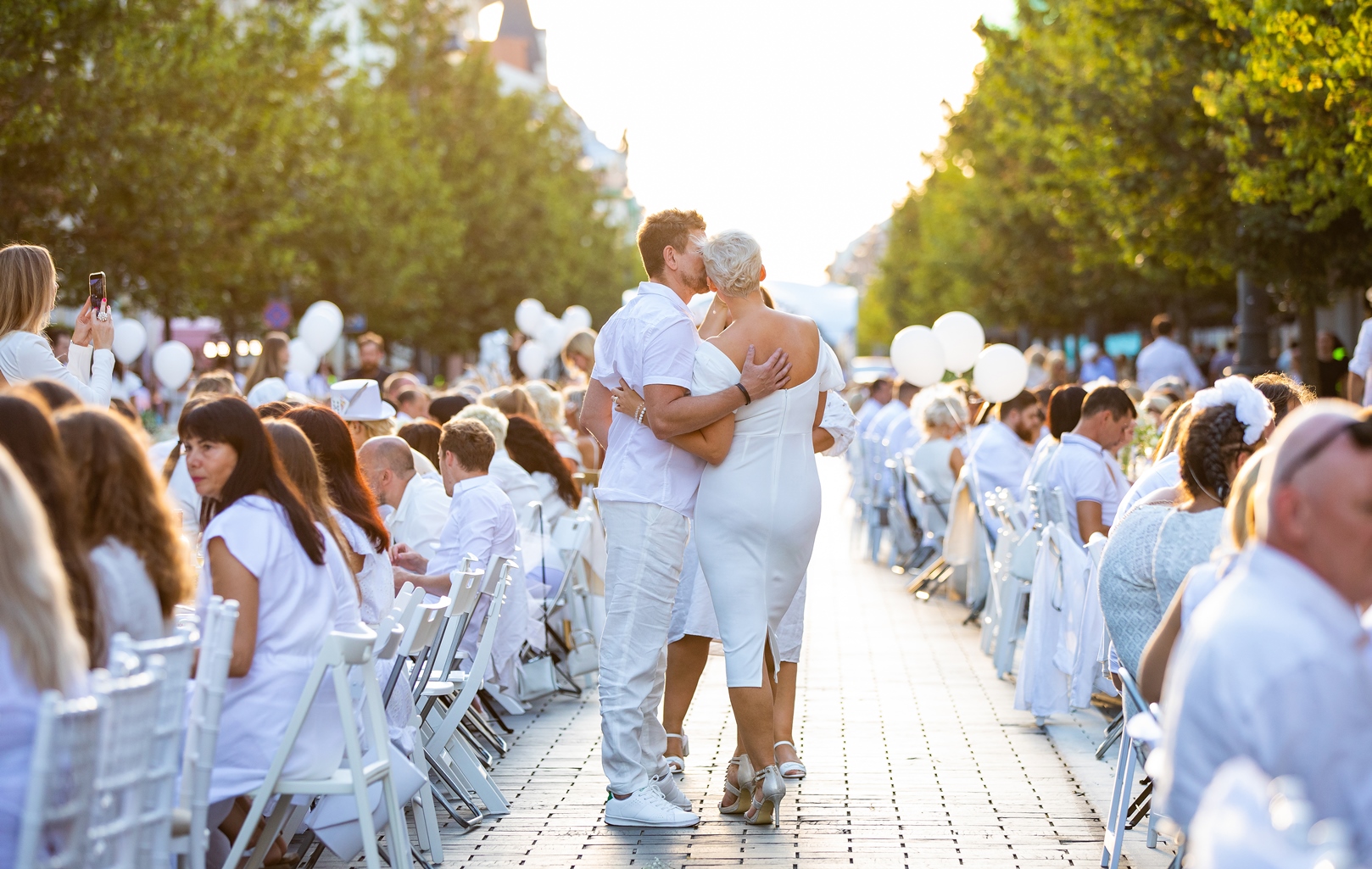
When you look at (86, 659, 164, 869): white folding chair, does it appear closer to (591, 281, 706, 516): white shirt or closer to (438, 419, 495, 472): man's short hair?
(591, 281, 706, 516): white shirt

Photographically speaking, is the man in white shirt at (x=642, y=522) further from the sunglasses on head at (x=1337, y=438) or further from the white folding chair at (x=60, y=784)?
the sunglasses on head at (x=1337, y=438)

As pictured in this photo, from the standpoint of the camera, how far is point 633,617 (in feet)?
20.2

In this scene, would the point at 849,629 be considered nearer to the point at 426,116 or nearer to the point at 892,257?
the point at 426,116

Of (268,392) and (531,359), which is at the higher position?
(268,392)

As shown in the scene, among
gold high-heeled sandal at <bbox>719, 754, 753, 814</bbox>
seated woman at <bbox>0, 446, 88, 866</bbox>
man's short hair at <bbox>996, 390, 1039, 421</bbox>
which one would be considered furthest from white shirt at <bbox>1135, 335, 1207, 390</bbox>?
seated woman at <bbox>0, 446, 88, 866</bbox>

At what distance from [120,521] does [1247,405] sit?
322cm

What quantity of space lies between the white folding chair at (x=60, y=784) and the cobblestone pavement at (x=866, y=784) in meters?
2.68

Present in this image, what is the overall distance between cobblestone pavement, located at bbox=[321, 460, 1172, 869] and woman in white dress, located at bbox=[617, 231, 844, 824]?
1.58ft

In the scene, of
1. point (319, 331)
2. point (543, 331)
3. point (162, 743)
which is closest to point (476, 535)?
point (162, 743)

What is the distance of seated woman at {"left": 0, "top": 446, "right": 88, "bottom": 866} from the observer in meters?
3.25

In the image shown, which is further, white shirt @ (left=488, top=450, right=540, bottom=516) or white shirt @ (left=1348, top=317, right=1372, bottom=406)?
white shirt @ (left=1348, top=317, right=1372, bottom=406)

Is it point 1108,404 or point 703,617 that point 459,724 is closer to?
point 703,617

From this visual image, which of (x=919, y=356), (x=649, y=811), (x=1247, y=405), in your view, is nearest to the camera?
(x=1247, y=405)

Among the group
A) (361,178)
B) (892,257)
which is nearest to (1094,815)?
(361,178)
